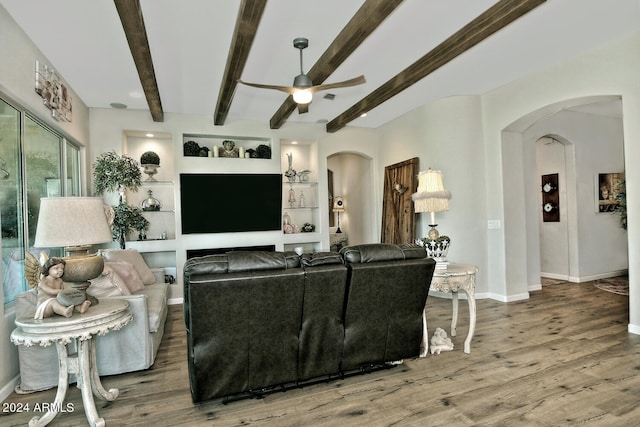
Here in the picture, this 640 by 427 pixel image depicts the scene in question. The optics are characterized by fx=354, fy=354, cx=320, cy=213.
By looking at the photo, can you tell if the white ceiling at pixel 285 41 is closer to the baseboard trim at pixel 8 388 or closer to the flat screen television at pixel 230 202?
the flat screen television at pixel 230 202

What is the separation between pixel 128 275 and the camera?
381cm

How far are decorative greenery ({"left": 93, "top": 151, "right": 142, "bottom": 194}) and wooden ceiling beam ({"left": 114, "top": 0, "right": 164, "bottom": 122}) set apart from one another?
3.47 feet

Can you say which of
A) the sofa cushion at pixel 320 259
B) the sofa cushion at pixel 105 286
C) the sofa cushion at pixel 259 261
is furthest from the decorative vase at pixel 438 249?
the sofa cushion at pixel 105 286

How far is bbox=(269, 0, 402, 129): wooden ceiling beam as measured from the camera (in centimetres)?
265

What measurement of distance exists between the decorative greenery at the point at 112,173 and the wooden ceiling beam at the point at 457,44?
341 centimetres

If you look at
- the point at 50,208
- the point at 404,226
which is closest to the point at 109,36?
the point at 50,208

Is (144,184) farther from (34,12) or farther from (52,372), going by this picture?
(52,372)

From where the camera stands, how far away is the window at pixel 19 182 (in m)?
2.88

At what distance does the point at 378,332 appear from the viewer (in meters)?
2.60

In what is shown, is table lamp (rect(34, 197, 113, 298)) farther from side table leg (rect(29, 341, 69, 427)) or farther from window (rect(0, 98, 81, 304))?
window (rect(0, 98, 81, 304))

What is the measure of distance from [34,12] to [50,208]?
1817mm

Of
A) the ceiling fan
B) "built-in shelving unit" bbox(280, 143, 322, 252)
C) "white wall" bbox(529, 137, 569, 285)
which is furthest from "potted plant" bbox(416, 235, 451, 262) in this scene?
"white wall" bbox(529, 137, 569, 285)

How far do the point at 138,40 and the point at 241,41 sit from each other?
85 cm

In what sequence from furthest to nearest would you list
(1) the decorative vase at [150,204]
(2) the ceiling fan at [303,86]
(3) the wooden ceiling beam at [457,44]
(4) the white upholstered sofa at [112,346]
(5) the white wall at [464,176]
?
1. (1) the decorative vase at [150,204]
2. (5) the white wall at [464,176]
3. (2) the ceiling fan at [303,86]
4. (3) the wooden ceiling beam at [457,44]
5. (4) the white upholstered sofa at [112,346]
